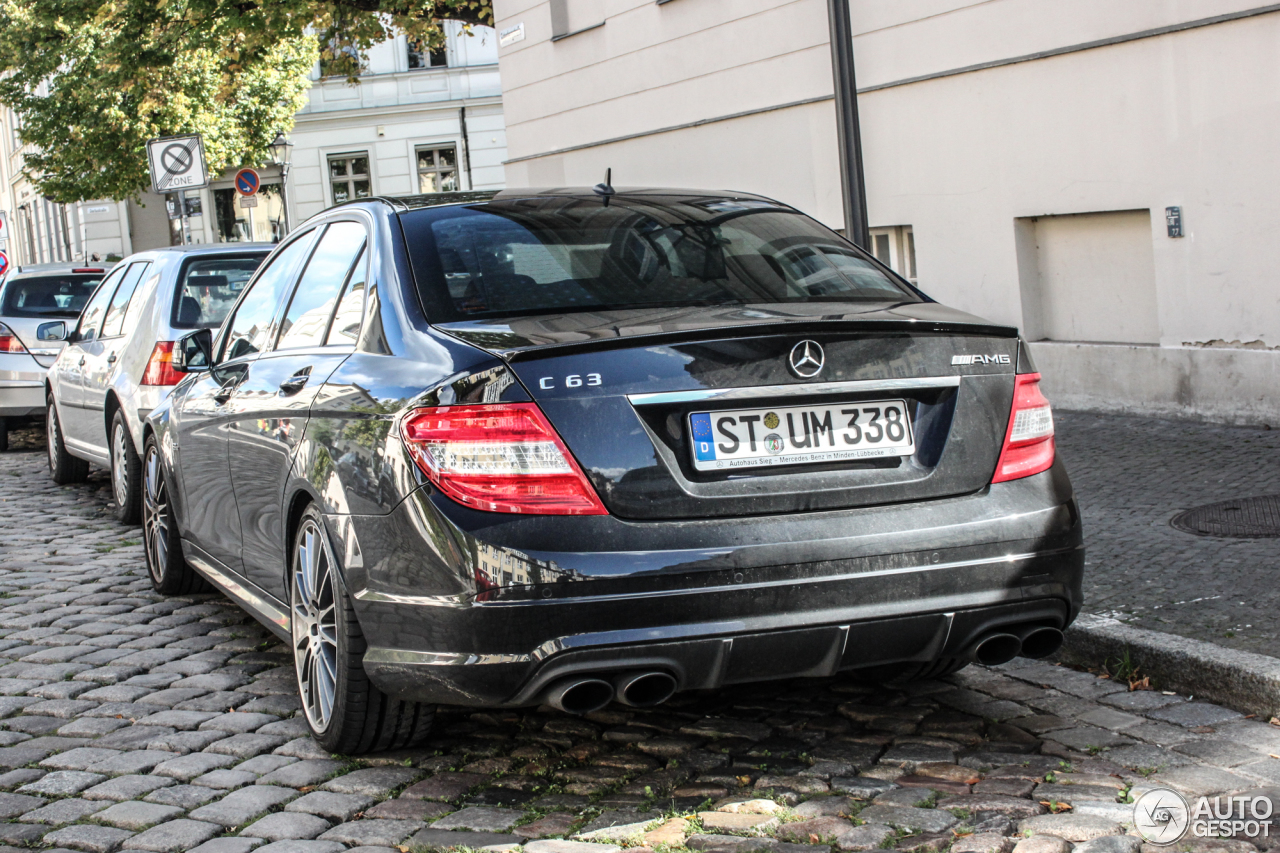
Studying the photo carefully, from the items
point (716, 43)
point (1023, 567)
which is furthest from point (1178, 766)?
point (716, 43)

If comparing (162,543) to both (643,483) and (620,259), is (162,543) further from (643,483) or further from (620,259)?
(643,483)

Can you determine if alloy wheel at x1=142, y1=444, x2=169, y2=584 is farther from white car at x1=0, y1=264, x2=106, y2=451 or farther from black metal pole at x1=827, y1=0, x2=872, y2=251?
white car at x1=0, y1=264, x2=106, y2=451

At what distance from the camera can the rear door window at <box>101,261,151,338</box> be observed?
9461mm

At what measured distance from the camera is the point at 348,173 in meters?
46.2

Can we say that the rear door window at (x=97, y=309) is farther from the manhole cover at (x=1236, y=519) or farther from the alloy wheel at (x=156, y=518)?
the manhole cover at (x=1236, y=519)

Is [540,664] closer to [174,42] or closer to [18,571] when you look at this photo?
[18,571]

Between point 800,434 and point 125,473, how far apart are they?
6.08 meters

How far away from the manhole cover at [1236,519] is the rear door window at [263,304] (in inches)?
146

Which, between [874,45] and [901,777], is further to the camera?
[874,45]

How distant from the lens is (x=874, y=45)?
1146cm

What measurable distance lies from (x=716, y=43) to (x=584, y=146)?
2883 mm

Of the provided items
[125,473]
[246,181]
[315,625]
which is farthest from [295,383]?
[246,181]

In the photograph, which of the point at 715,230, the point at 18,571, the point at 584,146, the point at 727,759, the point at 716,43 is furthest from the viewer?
the point at 584,146

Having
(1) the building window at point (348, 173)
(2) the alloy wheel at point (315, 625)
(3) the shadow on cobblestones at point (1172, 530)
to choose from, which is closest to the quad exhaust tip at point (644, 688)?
(2) the alloy wheel at point (315, 625)
